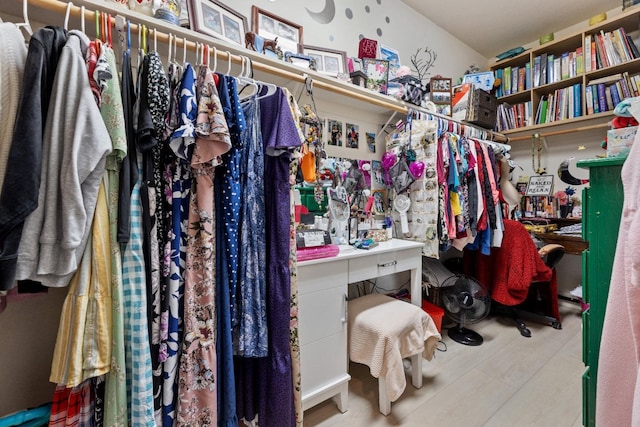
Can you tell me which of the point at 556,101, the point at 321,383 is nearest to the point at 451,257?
the point at 556,101

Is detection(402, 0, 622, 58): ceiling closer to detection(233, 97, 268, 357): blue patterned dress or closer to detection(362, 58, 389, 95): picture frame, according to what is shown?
detection(362, 58, 389, 95): picture frame

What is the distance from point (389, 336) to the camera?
4.32 feet

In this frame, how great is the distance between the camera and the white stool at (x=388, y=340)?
1314mm

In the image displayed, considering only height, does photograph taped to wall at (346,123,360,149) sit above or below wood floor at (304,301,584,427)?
above

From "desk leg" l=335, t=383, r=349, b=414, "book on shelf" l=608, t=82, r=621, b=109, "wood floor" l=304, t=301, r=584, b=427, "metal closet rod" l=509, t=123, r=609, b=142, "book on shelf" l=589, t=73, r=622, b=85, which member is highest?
"book on shelf" l=589, t=73, r=622, b=85

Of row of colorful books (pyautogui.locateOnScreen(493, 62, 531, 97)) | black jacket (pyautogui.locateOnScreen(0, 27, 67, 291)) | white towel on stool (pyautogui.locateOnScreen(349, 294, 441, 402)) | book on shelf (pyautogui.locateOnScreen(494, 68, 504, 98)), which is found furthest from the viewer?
book on shelf (pyautogui.locateOnScreen(494, 68, 504, 98))

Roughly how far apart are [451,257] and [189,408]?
8.51 feet

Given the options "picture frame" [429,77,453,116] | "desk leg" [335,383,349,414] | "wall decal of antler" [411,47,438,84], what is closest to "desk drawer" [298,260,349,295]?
"desk leg" [335,383,349,414]

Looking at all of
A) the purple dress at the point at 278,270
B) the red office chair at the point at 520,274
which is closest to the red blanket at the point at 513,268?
the red office chair at the point at 520,274

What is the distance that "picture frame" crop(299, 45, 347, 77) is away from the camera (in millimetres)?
1717

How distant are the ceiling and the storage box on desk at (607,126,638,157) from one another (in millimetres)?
2292

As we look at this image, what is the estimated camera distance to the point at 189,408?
0.90m

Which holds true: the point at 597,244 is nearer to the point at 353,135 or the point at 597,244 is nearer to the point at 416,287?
the point at 416,287

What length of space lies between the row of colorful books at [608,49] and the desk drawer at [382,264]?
95.6 inches
